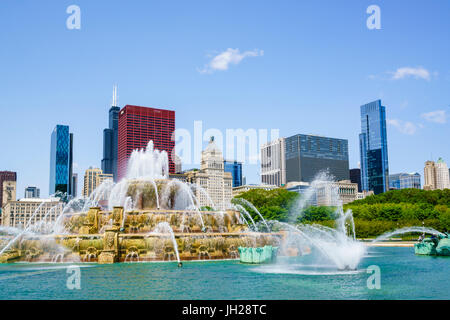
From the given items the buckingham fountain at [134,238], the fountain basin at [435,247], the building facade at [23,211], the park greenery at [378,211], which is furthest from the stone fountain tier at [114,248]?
the building facade at [23,211]

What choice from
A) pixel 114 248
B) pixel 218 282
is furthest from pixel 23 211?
pixel 218 282

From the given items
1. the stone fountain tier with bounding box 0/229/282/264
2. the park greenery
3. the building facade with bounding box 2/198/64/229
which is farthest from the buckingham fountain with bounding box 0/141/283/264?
the building facade with bounding box 2/198/64/229

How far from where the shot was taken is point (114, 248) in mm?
28422

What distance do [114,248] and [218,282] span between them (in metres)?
11.3

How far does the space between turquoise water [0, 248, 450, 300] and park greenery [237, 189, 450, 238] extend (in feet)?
152

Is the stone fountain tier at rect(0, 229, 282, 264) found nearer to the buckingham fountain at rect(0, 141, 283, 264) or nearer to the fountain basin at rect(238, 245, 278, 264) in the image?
the buckingham fountain at rect(0, 141, 283, 264)

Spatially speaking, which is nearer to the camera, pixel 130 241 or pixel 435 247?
pixel 130 241

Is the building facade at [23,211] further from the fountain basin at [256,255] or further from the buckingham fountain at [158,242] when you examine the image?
the fountain basin at [256,255]

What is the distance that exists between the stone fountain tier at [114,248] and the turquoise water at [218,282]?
2.37 meters

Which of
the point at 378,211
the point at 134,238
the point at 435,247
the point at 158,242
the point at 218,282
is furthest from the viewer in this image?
the point at 378,211

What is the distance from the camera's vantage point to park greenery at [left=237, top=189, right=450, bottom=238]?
70.0 metres

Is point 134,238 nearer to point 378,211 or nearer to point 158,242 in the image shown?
point 158,242

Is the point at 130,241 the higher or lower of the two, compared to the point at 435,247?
higher

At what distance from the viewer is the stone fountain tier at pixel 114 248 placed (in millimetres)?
28609
